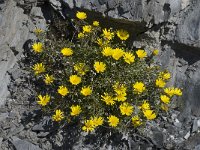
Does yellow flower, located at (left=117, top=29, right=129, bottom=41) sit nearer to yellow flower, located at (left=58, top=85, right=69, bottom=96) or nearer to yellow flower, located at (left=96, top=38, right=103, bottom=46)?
yellow flower, located at (left=96, top=38, right=103, bottom=46)

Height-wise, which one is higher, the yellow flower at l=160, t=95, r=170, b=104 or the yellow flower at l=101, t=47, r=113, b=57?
the yellow flower at l=101, t=47, r=113, b=57

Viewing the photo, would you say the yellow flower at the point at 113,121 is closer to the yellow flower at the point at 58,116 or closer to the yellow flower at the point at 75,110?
the yellow flower at the point at 75,110

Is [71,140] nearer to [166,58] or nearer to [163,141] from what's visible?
[163,141]

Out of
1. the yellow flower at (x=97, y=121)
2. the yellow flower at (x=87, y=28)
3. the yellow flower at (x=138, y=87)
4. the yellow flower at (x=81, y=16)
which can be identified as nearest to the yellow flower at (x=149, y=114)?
the yellow flower at (x=138, y=87)

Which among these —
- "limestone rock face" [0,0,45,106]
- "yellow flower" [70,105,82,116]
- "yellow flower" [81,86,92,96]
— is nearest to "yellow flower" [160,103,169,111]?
"yellow flower" [81,86,92,96]

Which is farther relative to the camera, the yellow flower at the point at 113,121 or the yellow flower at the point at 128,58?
the yellow flower at the point at 128,58

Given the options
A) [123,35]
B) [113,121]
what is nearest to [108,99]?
[113,121]

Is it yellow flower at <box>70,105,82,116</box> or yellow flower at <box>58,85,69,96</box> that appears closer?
yellow flower at <box>70,105,82,116</box>

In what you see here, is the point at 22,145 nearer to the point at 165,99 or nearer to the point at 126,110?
the point at 126,110
